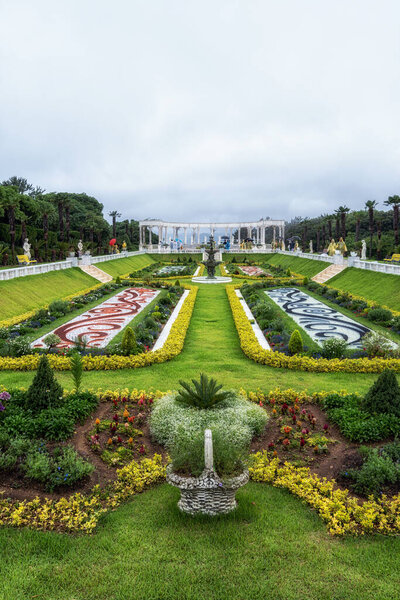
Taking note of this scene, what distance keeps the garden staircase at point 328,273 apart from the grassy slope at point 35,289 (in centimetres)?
2263

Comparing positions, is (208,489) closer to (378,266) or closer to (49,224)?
(378,266)

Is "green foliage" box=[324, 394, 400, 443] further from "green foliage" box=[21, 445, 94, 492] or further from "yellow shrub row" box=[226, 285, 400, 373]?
"green foliage" box=[21, 445, 94, 492]

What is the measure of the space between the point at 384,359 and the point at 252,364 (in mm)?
4744

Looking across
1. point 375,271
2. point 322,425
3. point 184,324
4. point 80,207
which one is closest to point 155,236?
point 80,207

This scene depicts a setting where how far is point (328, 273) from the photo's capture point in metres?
45.2

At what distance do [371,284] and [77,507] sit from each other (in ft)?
99.3

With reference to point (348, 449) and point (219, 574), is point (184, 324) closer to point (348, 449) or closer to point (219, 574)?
point (348, 449)

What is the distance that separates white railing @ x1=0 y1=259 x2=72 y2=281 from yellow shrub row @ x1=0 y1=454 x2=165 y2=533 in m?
23.6

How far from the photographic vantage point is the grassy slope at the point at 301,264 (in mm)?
50003

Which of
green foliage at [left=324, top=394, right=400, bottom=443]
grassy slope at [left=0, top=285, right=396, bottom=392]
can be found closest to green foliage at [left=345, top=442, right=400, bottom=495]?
green foliage at [left=324, top=394, right=400, bottom=443]

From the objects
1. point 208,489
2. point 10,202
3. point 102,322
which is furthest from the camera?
point 10,202

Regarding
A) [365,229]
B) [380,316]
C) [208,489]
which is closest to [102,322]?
[380,316]

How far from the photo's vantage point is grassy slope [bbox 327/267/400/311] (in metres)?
28.6

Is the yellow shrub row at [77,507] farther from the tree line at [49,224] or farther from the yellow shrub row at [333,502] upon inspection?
the tree line at [49,224]
